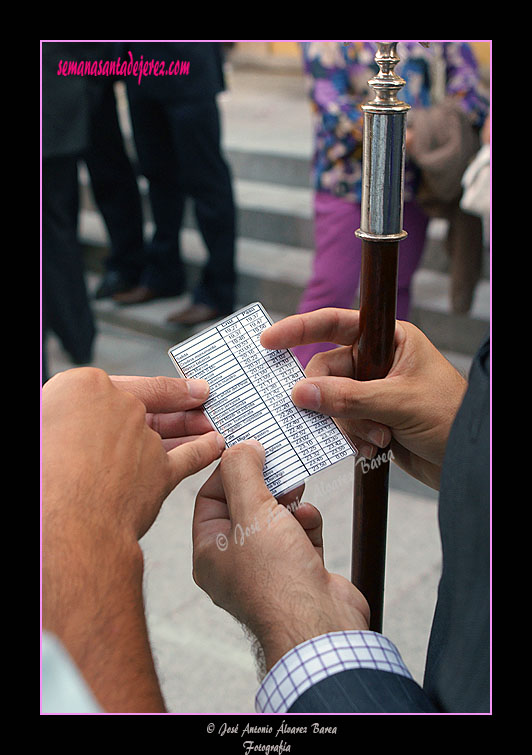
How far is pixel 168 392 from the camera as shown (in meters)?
0.93

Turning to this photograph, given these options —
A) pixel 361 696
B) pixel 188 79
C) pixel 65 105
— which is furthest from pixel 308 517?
pixel 188 79

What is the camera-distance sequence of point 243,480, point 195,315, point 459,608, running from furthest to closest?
point 195,315
point 243,480
point 459,608

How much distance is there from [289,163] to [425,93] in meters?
1.61

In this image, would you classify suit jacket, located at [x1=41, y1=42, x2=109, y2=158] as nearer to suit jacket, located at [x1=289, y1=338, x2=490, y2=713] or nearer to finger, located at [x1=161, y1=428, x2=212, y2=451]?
finger, located at [x1=161, y1=428, x2=212, y2=451]

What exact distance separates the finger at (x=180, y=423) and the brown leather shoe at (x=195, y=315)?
1.90 m

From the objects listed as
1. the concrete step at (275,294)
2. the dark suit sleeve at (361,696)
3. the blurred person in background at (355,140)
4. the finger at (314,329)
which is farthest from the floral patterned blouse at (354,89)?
the dark suit sleeve at (361,696)

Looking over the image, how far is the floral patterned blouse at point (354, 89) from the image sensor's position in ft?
6.00

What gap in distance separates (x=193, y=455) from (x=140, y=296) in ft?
7.51

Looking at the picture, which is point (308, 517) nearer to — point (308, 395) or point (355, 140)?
point (308, 395)

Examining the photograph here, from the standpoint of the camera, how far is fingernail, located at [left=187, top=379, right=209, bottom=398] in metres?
0.93

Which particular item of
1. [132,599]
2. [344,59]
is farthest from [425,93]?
[132,599]

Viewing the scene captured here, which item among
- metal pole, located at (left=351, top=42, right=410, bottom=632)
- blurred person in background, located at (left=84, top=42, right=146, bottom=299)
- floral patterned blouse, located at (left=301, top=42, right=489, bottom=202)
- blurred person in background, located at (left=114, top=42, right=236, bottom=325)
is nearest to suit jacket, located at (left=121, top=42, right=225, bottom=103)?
blurred person in background, located at (left=114, top=42, right=236, bottom=325)

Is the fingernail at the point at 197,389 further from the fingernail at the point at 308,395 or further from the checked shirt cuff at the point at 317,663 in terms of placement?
the checked shirt cuff at the point at 317,663
